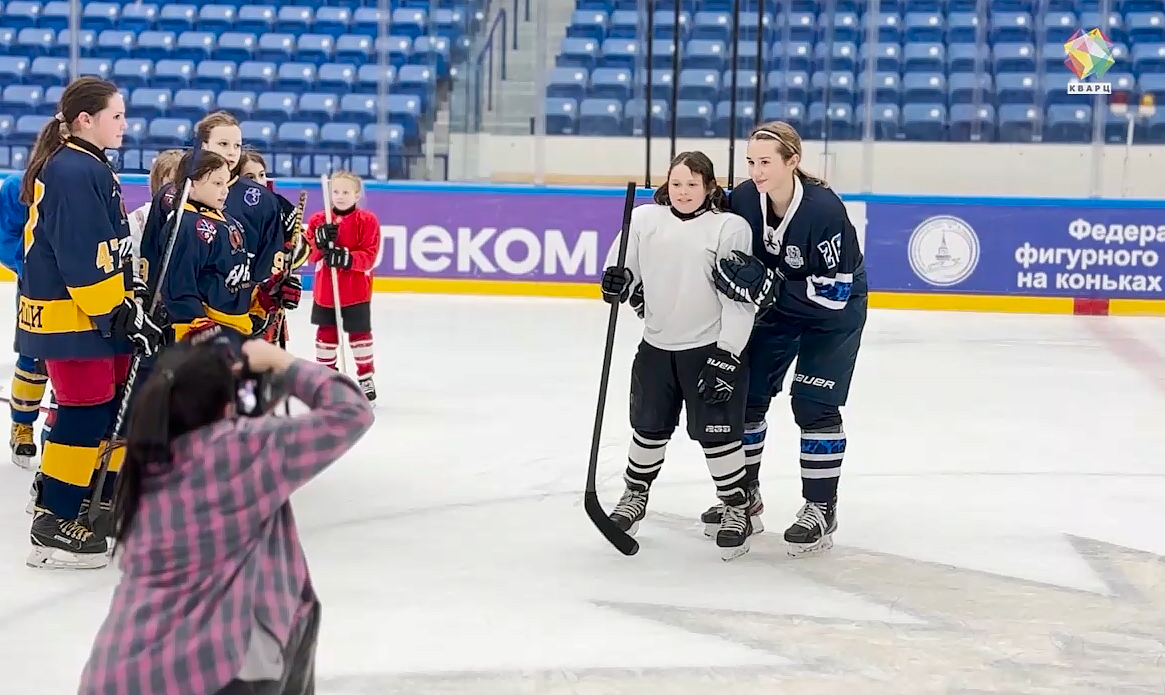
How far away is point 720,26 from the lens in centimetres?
1056

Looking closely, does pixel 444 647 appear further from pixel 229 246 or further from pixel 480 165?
pixel 480 165

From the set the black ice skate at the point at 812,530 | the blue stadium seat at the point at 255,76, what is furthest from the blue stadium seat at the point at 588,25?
the black ice skate at the point at 812,530

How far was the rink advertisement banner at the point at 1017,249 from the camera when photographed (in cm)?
941

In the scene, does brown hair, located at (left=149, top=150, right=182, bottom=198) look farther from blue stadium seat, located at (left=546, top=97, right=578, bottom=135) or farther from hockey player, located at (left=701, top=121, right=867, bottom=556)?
blue stadium seat, located at (left=546, top=97, right=578, bottom=135)

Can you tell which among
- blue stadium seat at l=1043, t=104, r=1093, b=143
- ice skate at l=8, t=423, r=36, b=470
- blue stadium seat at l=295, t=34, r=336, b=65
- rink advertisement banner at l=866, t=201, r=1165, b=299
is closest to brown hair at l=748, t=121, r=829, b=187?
ice skate at l=8, t=423, r=36, b=470

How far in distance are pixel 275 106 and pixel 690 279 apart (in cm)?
764

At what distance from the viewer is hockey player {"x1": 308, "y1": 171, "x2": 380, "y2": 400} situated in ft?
20.2

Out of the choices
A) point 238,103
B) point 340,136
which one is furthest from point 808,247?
point 238,103

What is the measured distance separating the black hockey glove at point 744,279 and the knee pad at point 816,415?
1.23ft

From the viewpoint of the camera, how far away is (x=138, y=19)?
38.7 ft

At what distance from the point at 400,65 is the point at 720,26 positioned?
2312 millimetres

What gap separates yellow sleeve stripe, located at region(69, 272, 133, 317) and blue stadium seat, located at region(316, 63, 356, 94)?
7.48 metres

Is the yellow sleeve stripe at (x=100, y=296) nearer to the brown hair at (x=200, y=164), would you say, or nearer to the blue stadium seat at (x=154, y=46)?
the brown hair at (x=200, y=164)

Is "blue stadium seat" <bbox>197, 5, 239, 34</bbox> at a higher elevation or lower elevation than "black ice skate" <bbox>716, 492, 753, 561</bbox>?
higher
